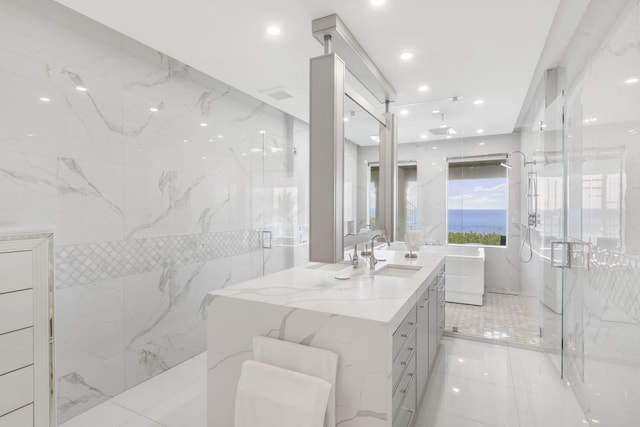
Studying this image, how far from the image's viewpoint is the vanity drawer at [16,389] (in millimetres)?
1501

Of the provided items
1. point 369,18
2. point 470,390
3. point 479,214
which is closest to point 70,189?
point 369,18

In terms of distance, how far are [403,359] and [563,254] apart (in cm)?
173

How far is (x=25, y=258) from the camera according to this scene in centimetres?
157

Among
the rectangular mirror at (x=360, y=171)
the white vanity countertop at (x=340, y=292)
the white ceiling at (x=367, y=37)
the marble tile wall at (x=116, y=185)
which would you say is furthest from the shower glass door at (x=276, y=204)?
the white vanity countertop at (x=340, y=292)

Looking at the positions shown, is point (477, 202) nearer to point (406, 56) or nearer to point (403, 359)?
point (406, 56)

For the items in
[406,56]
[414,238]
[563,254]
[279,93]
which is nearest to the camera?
[563,254]

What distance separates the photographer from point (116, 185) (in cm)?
237

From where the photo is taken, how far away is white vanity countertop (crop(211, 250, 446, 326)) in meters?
1.48

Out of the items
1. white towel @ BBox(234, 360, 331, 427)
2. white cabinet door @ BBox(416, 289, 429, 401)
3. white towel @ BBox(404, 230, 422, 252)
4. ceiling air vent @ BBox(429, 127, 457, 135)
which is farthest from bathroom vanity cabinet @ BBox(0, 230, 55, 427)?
ceiling air vent @ BBox(429, 127, 457, 135)

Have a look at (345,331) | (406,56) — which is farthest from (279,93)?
(345,331)

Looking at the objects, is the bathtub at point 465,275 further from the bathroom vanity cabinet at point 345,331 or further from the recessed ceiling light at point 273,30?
the recessed ceiling light at point 273,30

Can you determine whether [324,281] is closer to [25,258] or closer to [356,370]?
[356,370]

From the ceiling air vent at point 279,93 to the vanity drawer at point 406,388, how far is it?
2.67m

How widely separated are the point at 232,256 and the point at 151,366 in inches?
48.9
